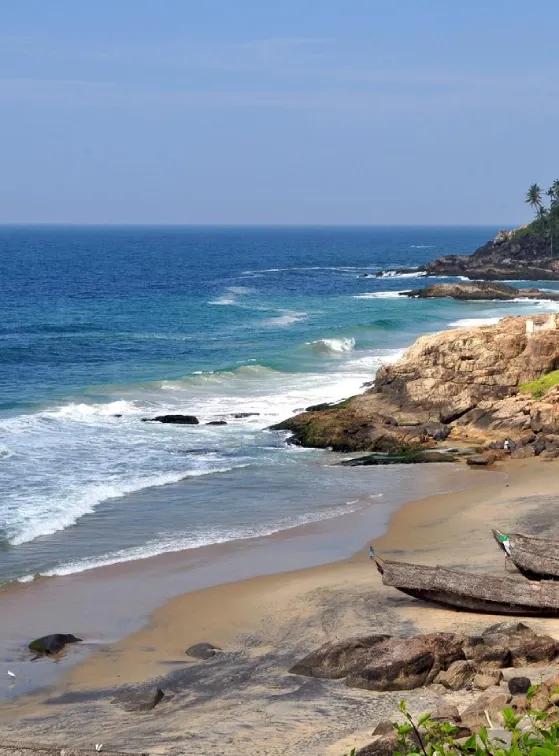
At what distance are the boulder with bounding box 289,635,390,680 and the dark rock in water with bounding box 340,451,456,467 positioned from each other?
1657 centimetres

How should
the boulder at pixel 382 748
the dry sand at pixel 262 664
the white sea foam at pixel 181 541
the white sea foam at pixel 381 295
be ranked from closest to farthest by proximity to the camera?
the boulder at pixel 382 748, the dry sand at pixel 262 664, the white sea foam at pixel 181 541, the white sea foam at pixel 381 295

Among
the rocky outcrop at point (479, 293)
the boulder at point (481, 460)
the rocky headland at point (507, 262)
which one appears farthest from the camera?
the rocky headland at point (507, 262)

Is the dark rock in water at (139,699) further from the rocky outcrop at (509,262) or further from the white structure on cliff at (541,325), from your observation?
the rocky outcrop at (509,262)

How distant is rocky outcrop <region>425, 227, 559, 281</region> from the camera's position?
4242 inches

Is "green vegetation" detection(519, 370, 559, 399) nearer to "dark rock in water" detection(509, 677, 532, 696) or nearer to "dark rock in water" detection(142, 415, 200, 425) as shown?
"dark rock in water" detection(142, 415, 200, 425)

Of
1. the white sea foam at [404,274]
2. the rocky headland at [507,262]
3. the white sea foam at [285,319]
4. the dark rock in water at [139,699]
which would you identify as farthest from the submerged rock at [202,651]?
the white sea foam at [404,274]

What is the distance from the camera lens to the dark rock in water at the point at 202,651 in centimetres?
1917

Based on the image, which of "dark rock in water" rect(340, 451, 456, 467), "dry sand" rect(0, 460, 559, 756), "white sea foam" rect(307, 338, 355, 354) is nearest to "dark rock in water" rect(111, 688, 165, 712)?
"dry sand" rect(0, 460, 559, 756)

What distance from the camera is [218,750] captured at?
47.8 ft

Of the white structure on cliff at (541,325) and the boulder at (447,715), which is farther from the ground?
the white structure on cliff at (541,325)

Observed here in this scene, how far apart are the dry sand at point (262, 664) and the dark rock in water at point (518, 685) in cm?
112

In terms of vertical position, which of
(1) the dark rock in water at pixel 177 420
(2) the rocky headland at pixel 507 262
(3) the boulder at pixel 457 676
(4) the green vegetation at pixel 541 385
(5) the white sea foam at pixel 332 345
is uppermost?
(2) the rocky headland at pixel 507 262

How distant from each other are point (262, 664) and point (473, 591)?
13.3ft

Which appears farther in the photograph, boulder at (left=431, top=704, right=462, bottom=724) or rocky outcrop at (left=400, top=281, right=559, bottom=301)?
rocky outcrop at (left=400, top=281, right=559, bottom=301)
